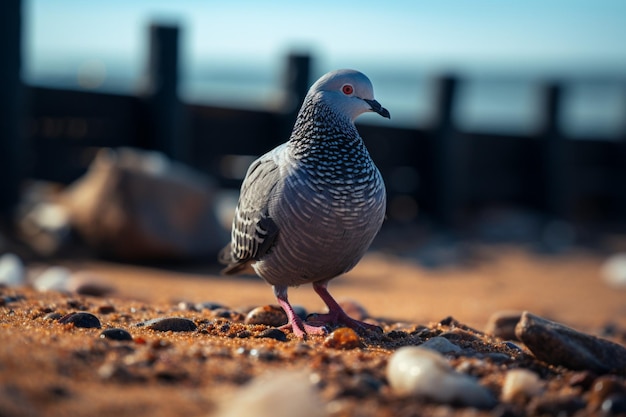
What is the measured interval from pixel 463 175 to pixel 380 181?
8.63 m

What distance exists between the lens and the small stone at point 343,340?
12.4 feet

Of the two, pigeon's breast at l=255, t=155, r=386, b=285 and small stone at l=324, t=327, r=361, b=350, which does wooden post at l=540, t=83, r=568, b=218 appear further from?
small stone at l=324, t=327, r=361, b=350

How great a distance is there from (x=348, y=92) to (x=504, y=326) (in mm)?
1780

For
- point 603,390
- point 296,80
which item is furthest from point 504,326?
point 296,80

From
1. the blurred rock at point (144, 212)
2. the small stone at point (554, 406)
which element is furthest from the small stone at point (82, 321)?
Answer: the blurred rock at point (144, 212)

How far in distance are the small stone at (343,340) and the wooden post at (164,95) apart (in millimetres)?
6619

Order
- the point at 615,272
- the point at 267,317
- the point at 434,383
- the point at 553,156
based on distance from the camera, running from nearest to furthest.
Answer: the point at 434,383 < the point at 267,317 < the point at 615,272 < the point at 553,156

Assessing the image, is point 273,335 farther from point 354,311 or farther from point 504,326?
point 504,326

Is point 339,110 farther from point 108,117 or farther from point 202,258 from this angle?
point 108,117

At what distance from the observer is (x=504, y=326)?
5.07m

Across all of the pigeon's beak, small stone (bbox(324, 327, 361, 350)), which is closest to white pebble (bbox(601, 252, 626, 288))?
the pigeon's beak

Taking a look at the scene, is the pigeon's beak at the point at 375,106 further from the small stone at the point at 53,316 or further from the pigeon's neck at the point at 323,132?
the small stone at the point at 53,316

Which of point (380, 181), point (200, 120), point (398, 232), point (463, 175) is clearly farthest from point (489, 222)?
point (380, 181)

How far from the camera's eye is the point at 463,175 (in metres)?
12.7
